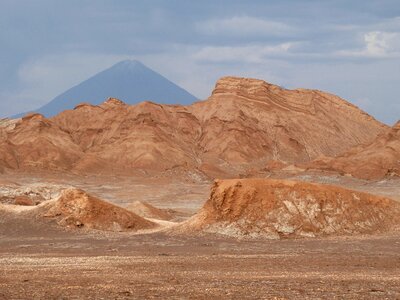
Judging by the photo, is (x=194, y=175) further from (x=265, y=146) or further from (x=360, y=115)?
(x=360, y=115)

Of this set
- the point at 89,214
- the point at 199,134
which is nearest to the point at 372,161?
the point at 199,134

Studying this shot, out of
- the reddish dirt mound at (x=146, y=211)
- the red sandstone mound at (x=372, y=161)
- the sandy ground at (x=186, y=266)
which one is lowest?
the sandy ground at (x=186, y=266)

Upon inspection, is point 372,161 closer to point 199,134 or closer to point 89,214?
point 199,134

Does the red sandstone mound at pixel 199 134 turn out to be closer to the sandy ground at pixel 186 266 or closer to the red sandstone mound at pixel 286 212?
the red sandstone mound at pixel 286 212

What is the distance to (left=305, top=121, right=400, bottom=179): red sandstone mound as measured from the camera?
10375 centimetres

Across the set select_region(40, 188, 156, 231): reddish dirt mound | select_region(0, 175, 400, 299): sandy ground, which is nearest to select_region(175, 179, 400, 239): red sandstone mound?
select_region(0, 175, 400, 299): sandy ground

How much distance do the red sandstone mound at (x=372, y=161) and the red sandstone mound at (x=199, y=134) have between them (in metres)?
15.0

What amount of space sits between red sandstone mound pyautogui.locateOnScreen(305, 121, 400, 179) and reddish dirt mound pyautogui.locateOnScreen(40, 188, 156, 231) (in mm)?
61275

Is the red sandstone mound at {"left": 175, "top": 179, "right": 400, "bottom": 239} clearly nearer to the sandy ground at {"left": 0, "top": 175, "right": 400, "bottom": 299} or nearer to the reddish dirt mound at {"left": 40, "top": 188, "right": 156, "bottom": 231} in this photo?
the sandy ground at {"left": 0, "top": 175, "right": 400, "bottom": 299}

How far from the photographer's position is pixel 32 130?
417 feet

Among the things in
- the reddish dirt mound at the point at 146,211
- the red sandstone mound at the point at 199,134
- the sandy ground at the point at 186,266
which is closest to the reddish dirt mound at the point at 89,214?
the sandy ground at the point at 186,266

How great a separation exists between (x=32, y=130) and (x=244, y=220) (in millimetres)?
90513

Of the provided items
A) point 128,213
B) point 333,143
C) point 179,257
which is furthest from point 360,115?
point 179,257

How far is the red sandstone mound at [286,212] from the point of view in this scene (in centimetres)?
4106
